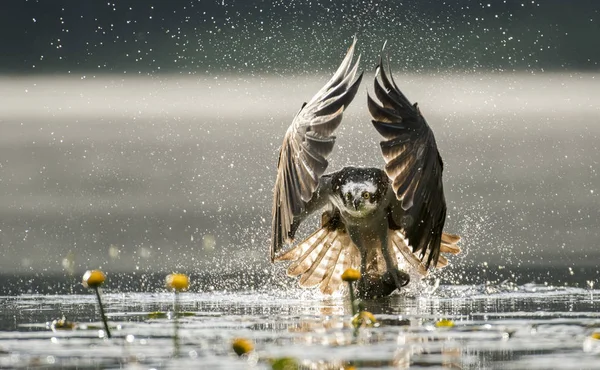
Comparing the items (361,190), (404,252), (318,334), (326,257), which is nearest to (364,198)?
(361,190)

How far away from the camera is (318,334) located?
653 cm

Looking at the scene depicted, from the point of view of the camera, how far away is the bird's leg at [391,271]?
11.0m

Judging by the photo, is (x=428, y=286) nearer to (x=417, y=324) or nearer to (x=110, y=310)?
(x=110, y=310)

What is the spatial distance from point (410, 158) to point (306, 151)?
2.60ft

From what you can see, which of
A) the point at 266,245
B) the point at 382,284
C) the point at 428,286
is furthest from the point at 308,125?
the point at 266,245

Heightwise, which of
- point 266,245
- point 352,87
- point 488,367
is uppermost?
point 352,87

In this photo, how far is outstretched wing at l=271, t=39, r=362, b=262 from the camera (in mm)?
10164

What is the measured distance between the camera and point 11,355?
18.3 ft

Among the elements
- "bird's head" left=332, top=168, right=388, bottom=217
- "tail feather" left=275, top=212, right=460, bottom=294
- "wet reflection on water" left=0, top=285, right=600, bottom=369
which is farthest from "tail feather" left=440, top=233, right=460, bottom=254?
"wet reflection on water" left=0, top=285, right=600, bottom=369

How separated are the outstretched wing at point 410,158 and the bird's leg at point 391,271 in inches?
21.7

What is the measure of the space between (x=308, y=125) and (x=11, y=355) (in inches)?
206

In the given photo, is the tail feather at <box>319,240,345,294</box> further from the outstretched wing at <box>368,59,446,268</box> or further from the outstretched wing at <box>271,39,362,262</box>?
the outstretched wing at <box>368,59,446,268</box>

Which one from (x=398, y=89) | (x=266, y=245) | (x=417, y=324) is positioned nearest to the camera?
(x=417, y=324)

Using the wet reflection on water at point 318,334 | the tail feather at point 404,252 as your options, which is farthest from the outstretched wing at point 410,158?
the tail feather at point 404,252
